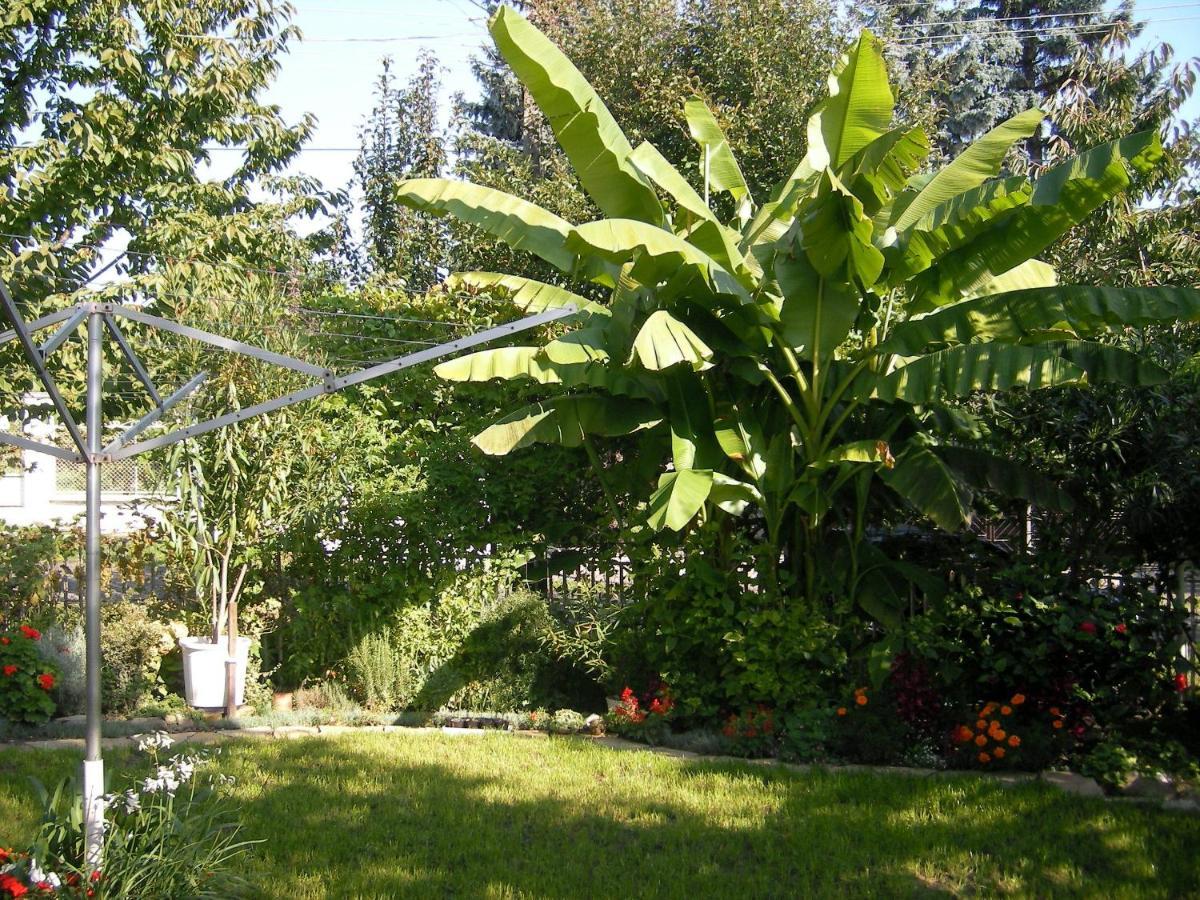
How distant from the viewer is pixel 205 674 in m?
8.88

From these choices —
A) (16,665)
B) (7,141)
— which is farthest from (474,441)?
(7,141)

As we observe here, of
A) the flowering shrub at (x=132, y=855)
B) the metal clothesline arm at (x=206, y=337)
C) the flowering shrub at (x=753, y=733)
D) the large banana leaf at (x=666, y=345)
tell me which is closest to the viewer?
the flowering shrub at (x=132, y=855)

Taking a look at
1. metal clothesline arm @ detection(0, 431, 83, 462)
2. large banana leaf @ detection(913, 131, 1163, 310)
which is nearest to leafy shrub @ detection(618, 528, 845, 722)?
large banana leaf @ detection(913, 131, 1163, 310)

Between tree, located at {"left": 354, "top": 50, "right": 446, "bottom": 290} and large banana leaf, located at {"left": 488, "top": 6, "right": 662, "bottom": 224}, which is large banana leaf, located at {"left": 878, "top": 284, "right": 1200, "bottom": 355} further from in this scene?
tree, located at {"left": 354, "top": 50, "right": 446, "bottom": 290}

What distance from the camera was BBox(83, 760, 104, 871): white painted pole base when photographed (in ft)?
14.3

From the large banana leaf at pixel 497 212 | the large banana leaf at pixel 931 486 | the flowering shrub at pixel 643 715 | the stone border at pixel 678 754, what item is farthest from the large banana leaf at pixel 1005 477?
the large banana leaf at pixel 497 212

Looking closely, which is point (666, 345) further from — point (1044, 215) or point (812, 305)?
point (1044, 215)

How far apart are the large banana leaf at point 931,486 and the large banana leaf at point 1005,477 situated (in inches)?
11.4

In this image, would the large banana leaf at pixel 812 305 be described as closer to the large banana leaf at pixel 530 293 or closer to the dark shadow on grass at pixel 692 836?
the large banana leaf at pixel 530 293

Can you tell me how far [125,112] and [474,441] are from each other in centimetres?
567

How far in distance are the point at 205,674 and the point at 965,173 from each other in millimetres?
7063

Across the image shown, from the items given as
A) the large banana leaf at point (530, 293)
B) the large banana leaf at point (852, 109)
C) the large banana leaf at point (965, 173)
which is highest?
the large banana leaf at point (852, 109)

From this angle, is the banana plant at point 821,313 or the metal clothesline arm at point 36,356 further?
the banana plant at point 821,313

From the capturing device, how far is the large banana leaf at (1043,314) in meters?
6.73
